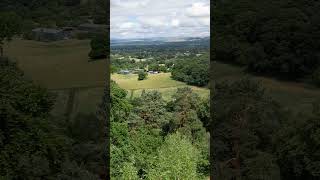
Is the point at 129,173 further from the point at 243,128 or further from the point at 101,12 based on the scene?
the point at 101,12

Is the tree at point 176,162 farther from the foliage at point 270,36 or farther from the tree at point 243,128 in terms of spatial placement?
the foliage at point 270,36

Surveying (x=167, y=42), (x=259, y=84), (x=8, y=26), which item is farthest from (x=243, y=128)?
(x=8, y=26)

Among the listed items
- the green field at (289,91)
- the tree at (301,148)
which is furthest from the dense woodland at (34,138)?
the green field at (289,91)

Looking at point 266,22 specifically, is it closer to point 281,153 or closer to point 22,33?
point 281,153

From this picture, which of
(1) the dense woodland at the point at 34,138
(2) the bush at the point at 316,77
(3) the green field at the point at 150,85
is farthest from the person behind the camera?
(3) the green field at the point at 150,85

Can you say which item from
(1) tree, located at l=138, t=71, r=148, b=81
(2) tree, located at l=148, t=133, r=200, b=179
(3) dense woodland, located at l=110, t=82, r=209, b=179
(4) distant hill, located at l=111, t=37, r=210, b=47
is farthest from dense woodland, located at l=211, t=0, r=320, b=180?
(1) tree, located at l=138, t=71, r=148, b=81
